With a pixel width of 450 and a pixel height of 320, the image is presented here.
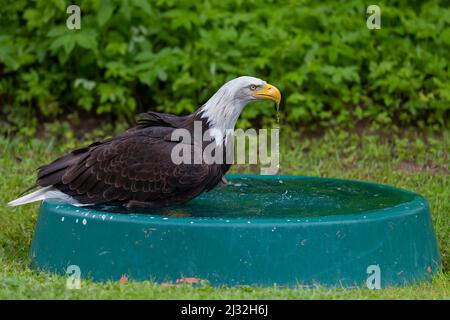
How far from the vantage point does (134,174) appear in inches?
255

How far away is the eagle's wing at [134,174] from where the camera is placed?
639 cm

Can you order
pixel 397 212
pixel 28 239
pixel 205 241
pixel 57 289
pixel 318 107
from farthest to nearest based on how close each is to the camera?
1. pixel 318 107
2. pixel 28 239
3. pixel 397 212
4. pixel 205 241
5. pixel 57 289

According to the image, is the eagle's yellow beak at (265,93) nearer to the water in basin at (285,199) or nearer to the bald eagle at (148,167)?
the bald eagle at (148,167)

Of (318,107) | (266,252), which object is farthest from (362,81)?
(266,252)

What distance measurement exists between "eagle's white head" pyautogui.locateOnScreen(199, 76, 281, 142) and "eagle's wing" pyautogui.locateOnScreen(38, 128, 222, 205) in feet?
0.99

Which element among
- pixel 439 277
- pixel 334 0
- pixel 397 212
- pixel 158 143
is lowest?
pixel 439 277

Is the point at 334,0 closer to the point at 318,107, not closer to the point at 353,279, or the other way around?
the point at 318,107

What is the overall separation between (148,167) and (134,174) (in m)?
0.11

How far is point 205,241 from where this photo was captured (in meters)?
5.83

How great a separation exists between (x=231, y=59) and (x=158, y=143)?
4.13m

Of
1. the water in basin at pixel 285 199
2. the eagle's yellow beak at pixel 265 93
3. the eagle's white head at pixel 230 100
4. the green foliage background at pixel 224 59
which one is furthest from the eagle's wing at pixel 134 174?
the green foliage background at pixel 224 59

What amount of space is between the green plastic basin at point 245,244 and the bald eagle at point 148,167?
126 mm

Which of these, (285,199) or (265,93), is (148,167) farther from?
(285,199)

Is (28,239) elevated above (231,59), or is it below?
below
